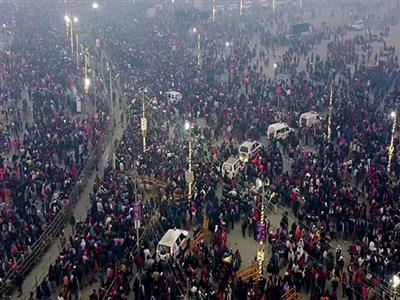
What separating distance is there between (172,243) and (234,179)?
6.15 meters

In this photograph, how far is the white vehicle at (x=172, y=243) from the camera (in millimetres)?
19641

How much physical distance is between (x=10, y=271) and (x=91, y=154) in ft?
32.7

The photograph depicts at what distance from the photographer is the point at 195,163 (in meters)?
26.6

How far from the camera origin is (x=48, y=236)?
21531 mm

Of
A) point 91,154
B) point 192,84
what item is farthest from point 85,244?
point 192,84

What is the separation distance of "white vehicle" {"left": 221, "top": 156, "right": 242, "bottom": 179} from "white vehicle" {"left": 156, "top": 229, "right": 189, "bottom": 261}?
5392 millimetres

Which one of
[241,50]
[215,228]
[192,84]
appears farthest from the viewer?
[241,50]

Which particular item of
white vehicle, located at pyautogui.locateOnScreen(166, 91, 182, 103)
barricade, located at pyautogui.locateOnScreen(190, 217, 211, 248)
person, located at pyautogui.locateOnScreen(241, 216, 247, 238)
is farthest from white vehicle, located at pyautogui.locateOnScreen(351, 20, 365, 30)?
barricade, located at pyautogui.locateOnScreen(190, 217, 211, 248)

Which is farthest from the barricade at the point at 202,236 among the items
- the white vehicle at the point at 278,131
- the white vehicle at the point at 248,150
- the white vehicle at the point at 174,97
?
the white vehicle at the point at 174,97

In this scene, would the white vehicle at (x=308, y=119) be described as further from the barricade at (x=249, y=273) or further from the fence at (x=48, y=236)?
the barricade at (x=249, y=273)

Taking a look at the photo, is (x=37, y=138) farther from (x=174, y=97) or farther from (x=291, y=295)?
(x=291, y=295)

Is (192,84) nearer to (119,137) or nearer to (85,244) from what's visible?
(119,137)

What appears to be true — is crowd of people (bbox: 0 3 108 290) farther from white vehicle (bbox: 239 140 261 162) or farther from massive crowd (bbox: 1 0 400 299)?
white vehicle (bbox: 239 140 261 162)

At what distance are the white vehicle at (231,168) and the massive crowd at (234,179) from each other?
315 millimetres
